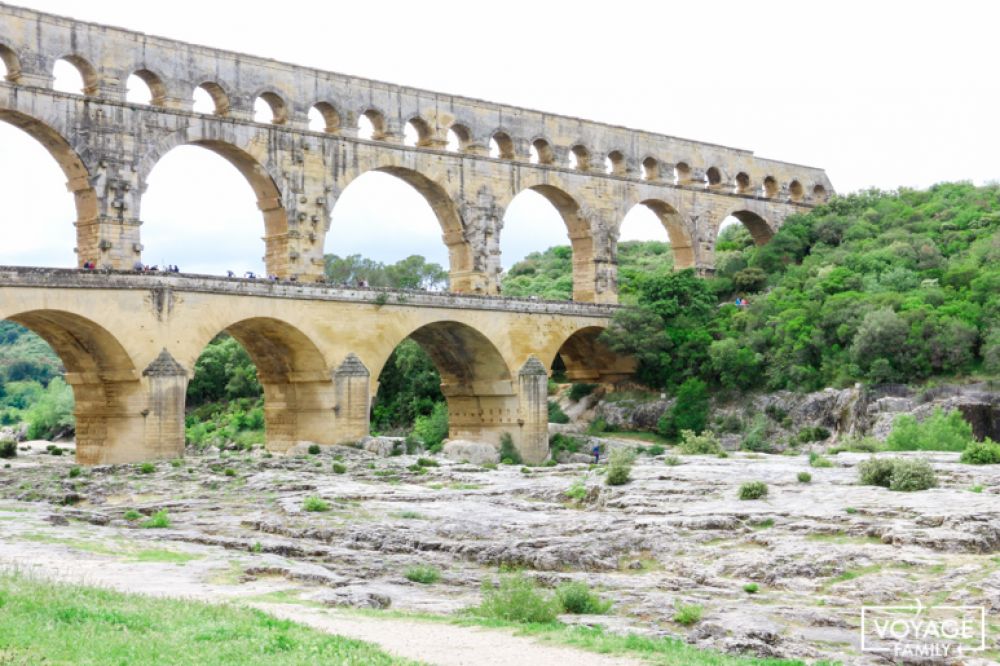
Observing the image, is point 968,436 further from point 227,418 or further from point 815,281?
point 227,418

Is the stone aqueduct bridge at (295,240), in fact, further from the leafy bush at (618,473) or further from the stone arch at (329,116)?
the leafy bush at (618,473)

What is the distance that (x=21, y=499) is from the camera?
26.4 metres

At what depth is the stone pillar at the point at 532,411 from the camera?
4325cm

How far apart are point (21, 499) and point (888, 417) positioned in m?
26.1

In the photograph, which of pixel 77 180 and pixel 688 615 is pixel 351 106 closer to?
pixel 77 180

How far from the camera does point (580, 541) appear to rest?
19.9 metres

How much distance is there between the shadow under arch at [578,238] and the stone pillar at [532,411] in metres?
6.88

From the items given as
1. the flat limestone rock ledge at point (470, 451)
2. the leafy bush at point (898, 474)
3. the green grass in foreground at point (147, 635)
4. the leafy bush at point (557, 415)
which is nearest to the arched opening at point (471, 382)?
the flat limestone rock ledge at point (470, 451)

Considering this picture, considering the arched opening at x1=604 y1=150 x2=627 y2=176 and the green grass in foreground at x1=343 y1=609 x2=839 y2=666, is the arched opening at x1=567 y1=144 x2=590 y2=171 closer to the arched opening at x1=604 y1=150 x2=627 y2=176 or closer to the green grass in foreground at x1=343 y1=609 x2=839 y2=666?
the arched opening at x1=604 y1=150 x2=627 y2=176

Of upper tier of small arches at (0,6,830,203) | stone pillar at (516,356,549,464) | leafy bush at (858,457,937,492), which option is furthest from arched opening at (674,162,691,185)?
leafy bush at (858,457,937,492)

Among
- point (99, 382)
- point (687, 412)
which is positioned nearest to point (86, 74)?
point (99, 382)

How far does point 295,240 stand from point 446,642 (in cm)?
3012

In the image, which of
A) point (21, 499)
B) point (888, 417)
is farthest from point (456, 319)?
point (21, 499)

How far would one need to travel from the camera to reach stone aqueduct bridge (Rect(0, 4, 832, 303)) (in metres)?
36.0
